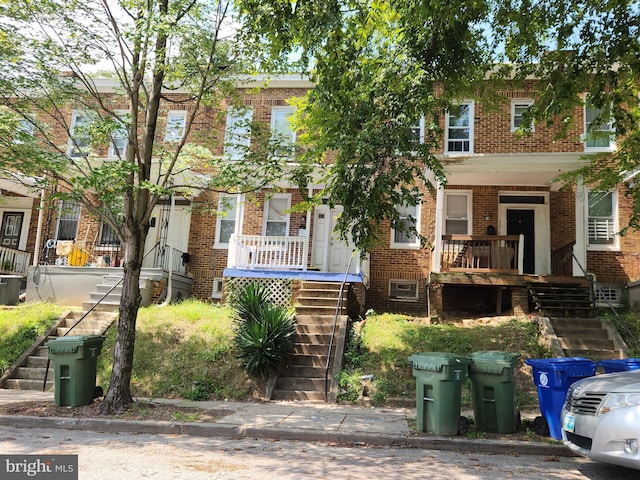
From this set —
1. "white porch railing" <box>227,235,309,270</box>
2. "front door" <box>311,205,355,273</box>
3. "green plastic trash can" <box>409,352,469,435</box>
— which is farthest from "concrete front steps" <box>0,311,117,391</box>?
"green plastic trash can" <box>409,352,469,435</box>

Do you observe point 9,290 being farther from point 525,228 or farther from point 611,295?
point 611,295

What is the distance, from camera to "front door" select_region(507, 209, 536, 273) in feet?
51.3

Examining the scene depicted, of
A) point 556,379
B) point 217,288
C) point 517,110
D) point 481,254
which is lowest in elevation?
point 556,379

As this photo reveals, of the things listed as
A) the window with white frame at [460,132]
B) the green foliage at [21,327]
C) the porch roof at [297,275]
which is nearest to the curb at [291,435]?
the green foliage at [21,327]

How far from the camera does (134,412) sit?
8.01 m

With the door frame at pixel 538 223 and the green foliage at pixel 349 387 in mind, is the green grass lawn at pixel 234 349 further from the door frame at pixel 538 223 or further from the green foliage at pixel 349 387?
the door frame at pixel 538 223

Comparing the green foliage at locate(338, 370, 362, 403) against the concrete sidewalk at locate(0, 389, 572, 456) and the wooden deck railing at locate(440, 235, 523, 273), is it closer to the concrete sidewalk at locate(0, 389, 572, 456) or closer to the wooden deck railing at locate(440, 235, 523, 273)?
the concrete sidewalk at locate(0, 389, 572, 456)

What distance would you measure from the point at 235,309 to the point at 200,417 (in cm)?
334

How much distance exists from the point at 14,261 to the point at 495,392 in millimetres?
16217

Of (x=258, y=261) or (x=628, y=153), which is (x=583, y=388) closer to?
(x=628, y=153)

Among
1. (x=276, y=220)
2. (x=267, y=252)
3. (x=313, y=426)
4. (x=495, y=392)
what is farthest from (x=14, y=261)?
(x=495, y=392)

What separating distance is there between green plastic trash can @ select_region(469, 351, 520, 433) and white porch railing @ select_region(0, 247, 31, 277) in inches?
608

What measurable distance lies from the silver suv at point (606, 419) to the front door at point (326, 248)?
33.8 ft

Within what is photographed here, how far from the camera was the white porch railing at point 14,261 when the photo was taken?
16.2m
